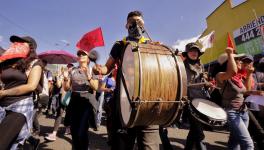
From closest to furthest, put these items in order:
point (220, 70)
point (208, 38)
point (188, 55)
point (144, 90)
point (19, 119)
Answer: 1. point (144, 90)
2. point (19, 119)
3. point (220, 70)
4. point (188, 55)
5. point (208, 38)

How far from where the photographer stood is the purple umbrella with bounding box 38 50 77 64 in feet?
27.0

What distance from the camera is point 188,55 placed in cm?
448

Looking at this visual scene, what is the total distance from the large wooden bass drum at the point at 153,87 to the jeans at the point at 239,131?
151cm

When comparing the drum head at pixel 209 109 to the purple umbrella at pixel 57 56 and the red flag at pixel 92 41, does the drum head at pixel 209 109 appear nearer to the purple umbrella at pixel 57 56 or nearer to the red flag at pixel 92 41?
the red flag at pixel 92 41

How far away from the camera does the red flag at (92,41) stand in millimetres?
5000

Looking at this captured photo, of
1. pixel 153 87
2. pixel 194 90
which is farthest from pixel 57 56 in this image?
pixel 153 87

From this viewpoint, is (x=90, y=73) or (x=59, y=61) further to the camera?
(x=59, y=61)

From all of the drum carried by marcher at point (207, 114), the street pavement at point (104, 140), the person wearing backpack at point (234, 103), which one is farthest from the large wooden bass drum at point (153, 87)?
the street pavement at point (104, 140)

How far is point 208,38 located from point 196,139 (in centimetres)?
448

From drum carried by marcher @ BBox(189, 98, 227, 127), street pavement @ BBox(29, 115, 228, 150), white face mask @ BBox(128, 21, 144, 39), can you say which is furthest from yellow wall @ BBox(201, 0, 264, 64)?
white face mask @ BBox(128, 21, 144, 39)

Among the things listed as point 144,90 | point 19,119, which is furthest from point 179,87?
point 19,119

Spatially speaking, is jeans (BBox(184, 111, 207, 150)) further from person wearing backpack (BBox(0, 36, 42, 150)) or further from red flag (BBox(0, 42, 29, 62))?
red flag (BBox(0, 42, 29, 62))

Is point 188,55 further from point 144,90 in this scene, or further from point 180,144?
point 180,144

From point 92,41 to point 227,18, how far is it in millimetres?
13295
